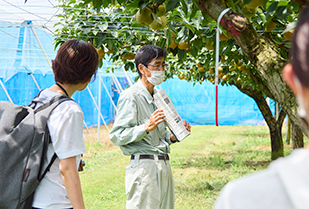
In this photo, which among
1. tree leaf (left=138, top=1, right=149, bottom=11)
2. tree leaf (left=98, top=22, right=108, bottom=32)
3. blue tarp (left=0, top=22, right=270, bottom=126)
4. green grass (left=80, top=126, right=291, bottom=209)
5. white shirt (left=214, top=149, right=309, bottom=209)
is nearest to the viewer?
white shirt (left=214, top=149, right=309, bottom=209)

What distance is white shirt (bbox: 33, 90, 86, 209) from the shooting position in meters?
1.32

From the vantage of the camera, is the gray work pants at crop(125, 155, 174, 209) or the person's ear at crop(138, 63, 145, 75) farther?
the person's ear at crop(138, 63, 145, 75)

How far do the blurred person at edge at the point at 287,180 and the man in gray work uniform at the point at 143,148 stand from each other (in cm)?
157

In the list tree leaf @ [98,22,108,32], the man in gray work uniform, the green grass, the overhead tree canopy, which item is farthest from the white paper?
the green grass

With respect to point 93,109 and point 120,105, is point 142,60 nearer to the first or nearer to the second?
point 120,105

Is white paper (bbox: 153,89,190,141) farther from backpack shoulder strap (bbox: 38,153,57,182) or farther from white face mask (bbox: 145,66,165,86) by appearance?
backpack shoulder strap (bbox: 38,153,57,182)

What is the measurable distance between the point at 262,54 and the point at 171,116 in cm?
97

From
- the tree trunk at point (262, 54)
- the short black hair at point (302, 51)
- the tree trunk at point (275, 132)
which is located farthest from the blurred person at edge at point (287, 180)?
the tree trunk at point (275, 132)

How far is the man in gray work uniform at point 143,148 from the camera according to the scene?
2.11m

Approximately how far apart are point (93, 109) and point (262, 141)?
655 centimetres

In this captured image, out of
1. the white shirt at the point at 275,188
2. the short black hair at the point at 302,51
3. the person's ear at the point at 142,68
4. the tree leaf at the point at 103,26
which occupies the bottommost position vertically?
the person's ear at the point at 142,68

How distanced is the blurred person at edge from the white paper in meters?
1.68

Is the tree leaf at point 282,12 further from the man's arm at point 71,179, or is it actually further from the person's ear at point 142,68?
the person's ear at point 142,68

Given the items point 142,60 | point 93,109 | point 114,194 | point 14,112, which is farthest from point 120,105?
point 93,109
